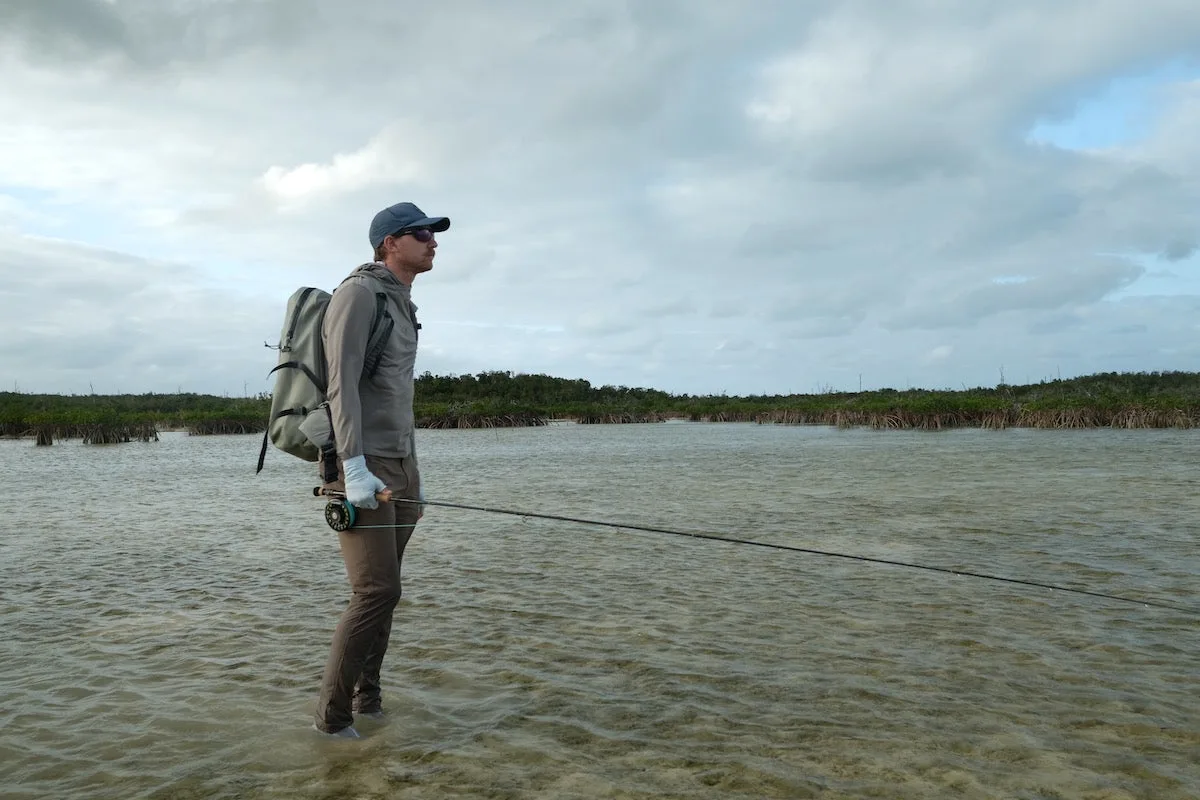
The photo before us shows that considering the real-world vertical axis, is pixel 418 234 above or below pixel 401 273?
above

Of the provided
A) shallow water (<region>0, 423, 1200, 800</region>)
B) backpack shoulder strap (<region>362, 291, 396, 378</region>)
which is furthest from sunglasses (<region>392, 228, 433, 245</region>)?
shallow water (<region>0, 423, 1200, 800</region>)

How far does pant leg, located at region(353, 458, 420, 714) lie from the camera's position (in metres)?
4.33

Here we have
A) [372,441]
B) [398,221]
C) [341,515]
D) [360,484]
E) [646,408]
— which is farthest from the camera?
[646,408]

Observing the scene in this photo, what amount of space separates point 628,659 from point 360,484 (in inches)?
98.1

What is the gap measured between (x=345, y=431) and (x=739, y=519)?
9399 mm

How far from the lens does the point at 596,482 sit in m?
19.1

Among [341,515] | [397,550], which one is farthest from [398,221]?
[397,550]

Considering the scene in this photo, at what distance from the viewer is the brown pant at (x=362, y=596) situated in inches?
161

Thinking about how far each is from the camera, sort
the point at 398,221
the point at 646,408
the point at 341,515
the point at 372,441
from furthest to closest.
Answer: the point at 646,408
the point at 398,221
the point at 372,441
the point at 341,515

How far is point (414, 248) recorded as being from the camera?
435cm

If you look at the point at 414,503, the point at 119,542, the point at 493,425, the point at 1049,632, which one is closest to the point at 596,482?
the point at 119,542

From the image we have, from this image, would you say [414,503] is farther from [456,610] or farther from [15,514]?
[15,514]

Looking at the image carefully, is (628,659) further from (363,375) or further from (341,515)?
(363,375)

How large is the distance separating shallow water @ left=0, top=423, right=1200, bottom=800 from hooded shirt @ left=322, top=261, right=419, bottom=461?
61.3 inches
